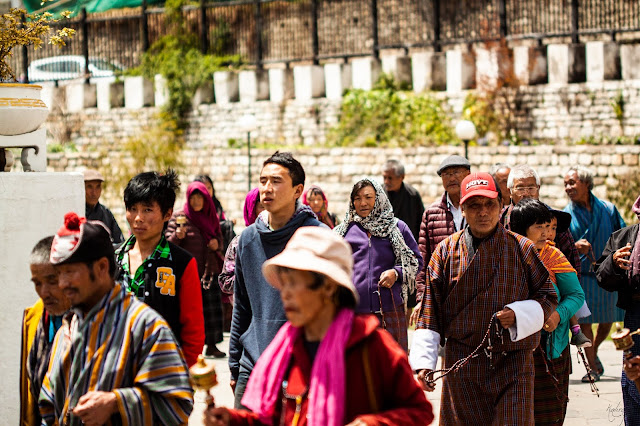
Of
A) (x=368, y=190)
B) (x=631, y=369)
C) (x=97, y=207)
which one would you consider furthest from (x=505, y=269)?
(x=97, y=207)

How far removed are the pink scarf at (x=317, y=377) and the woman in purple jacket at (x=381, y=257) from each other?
3.42m

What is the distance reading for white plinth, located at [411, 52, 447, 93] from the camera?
21.3 metres

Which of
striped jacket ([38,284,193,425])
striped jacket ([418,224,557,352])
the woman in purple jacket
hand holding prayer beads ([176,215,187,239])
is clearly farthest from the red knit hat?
hand holding prayer beads ([176,215,187,239])

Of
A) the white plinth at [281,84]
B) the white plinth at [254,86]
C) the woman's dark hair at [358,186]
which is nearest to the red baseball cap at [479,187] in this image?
the woman's dark hair at [358,186]

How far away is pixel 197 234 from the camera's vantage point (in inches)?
383

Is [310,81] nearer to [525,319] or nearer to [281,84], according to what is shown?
[281,84]

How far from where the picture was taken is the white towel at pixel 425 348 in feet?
15.5

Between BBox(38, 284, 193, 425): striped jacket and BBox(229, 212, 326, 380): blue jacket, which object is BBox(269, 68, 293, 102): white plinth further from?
BBox(38, 284, 193, 425): striped jacket

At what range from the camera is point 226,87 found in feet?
79.5

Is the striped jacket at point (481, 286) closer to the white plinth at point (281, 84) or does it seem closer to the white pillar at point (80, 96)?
the white plinth at point (281, 84)

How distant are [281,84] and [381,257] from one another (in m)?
17.2

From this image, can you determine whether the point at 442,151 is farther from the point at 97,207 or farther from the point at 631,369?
the point at 631,369

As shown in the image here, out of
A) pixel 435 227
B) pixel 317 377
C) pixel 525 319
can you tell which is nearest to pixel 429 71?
pixel 435 227

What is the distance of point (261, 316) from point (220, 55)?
22.3 m
